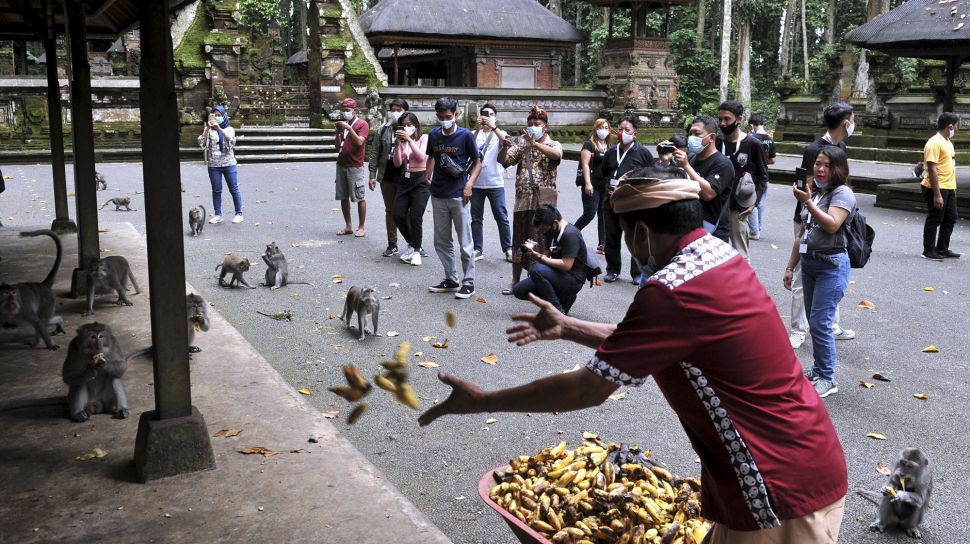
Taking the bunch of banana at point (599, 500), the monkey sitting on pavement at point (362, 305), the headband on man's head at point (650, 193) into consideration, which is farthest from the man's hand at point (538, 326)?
the monkey sitting on pavement at point (362, 305)

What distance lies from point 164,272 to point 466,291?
191 inches

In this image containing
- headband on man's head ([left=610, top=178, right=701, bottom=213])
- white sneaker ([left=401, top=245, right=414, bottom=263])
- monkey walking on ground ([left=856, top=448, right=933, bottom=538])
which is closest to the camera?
headband on man's head ([left=610, top=178, right=701, bottom=213])

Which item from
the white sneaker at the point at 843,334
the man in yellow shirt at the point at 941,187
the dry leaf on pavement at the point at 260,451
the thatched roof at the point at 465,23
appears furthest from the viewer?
the thatched roof at the point at 465,23

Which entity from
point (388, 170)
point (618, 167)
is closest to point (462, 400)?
point (618, 167)

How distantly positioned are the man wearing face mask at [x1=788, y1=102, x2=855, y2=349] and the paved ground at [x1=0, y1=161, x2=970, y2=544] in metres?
0.15

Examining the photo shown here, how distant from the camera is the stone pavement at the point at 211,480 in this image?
384 centimetres

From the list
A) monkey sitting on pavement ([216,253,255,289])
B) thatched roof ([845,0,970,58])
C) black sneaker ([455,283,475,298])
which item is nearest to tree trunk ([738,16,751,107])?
thatched roof ([845,0,970,58])

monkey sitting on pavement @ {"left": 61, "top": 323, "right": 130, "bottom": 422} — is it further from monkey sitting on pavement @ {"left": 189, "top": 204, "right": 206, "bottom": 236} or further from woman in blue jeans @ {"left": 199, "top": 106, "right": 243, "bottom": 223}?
woman in blue jeans @ {"left": 199, "top": 106, "right": 243, "bottom": 223}

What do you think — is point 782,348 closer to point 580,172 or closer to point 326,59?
point 580,172

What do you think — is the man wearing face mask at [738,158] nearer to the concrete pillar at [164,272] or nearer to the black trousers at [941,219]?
the black trousers at [941,219]

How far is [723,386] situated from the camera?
2371 mm

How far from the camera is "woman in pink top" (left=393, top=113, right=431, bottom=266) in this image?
1018cm

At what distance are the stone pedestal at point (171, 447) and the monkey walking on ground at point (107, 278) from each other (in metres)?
3.66

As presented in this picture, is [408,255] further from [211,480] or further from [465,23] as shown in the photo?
[465,23]
